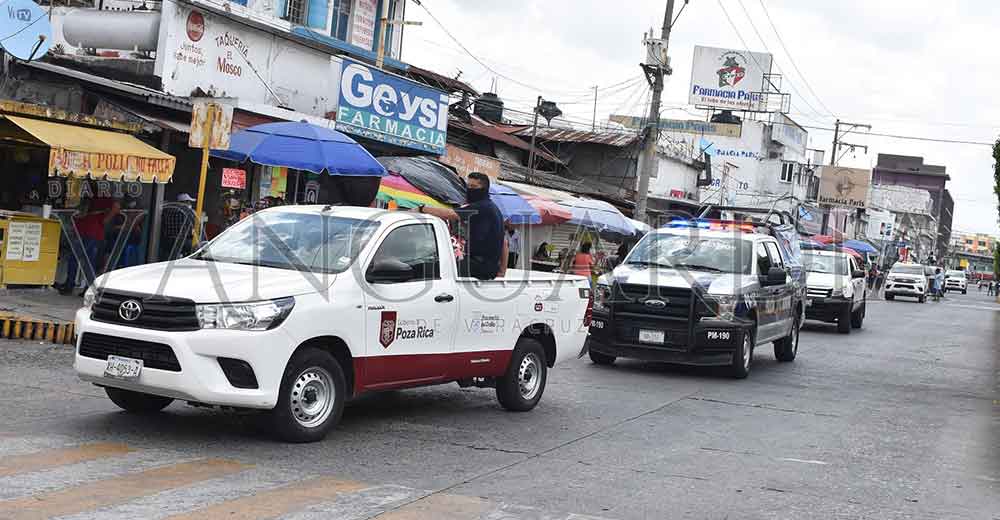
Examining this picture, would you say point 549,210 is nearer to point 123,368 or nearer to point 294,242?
point 294,242

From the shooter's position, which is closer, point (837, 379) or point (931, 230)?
point (837, 379)

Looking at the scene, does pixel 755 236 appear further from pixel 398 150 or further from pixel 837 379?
pixel 398 150

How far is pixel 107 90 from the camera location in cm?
1688

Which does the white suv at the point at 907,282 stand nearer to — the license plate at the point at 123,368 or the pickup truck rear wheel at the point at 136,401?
the pickup truck rear wheel at the point at 136,401

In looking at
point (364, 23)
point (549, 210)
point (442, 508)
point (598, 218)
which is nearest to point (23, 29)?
point (364, 23)

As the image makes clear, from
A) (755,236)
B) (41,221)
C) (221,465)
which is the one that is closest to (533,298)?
(221,465)

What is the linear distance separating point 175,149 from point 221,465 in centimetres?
1233

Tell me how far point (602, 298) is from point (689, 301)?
4.21ft

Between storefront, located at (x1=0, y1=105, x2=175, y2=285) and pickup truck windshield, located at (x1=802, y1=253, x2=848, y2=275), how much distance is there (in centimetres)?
1624

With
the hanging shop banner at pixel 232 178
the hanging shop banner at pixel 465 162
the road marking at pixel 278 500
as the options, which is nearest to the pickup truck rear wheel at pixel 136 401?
the road marking at pixel 278 500

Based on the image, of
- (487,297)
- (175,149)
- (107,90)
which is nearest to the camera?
(487,297)

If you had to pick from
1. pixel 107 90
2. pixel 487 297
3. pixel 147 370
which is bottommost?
pixel 147 370

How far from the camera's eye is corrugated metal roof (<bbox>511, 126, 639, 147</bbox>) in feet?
132

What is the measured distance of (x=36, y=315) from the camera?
1309cm
